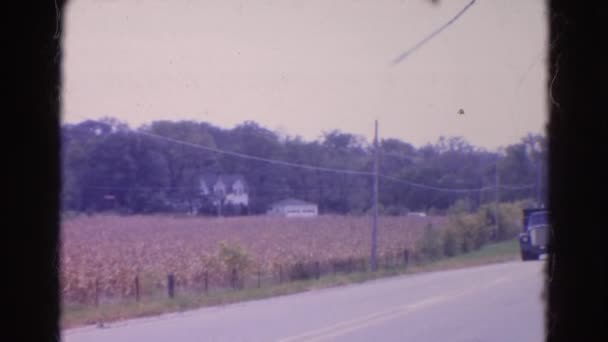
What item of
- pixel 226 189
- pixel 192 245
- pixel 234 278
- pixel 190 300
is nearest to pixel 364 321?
pixel 190 300

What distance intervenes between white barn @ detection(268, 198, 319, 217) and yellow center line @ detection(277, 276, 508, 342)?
1613 inches

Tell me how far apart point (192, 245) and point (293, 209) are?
943 inches

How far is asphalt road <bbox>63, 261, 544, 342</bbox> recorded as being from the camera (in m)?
10.5

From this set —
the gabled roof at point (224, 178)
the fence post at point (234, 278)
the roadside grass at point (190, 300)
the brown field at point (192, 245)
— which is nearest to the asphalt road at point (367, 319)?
the roadside grass at point (190, 300)

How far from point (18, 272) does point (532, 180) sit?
52.9 m

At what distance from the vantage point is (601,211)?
3.44 m

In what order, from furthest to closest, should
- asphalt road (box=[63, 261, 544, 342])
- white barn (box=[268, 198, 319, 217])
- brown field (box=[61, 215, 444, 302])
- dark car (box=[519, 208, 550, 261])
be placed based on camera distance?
white barn (box=[268, 198, 319, 217]) < brown field (box=[61, 215, 444, 302]) < dark car (box=[519, 208, 550, 261]) < asphalt road (box=[63, 261, 544, 342])

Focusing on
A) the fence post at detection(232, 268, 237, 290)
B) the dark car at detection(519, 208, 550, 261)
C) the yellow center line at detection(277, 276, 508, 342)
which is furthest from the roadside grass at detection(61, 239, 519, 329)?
the dark car at detection(519, 208, 550, 261)

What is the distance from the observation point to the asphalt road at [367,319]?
10547 mm

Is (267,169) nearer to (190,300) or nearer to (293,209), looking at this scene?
(293,209)

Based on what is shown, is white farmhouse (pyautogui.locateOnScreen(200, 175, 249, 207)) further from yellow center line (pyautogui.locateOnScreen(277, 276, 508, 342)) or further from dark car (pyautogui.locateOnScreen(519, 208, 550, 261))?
yellow center line (pyautogui.locateOnScreen(277, 276, 508, 342))

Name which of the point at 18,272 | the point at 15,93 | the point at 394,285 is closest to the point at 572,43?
the point at 15,93

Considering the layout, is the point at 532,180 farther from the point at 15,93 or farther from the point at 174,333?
the point at 15,93

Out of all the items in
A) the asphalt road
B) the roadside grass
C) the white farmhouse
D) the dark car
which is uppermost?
the white farmhouse
